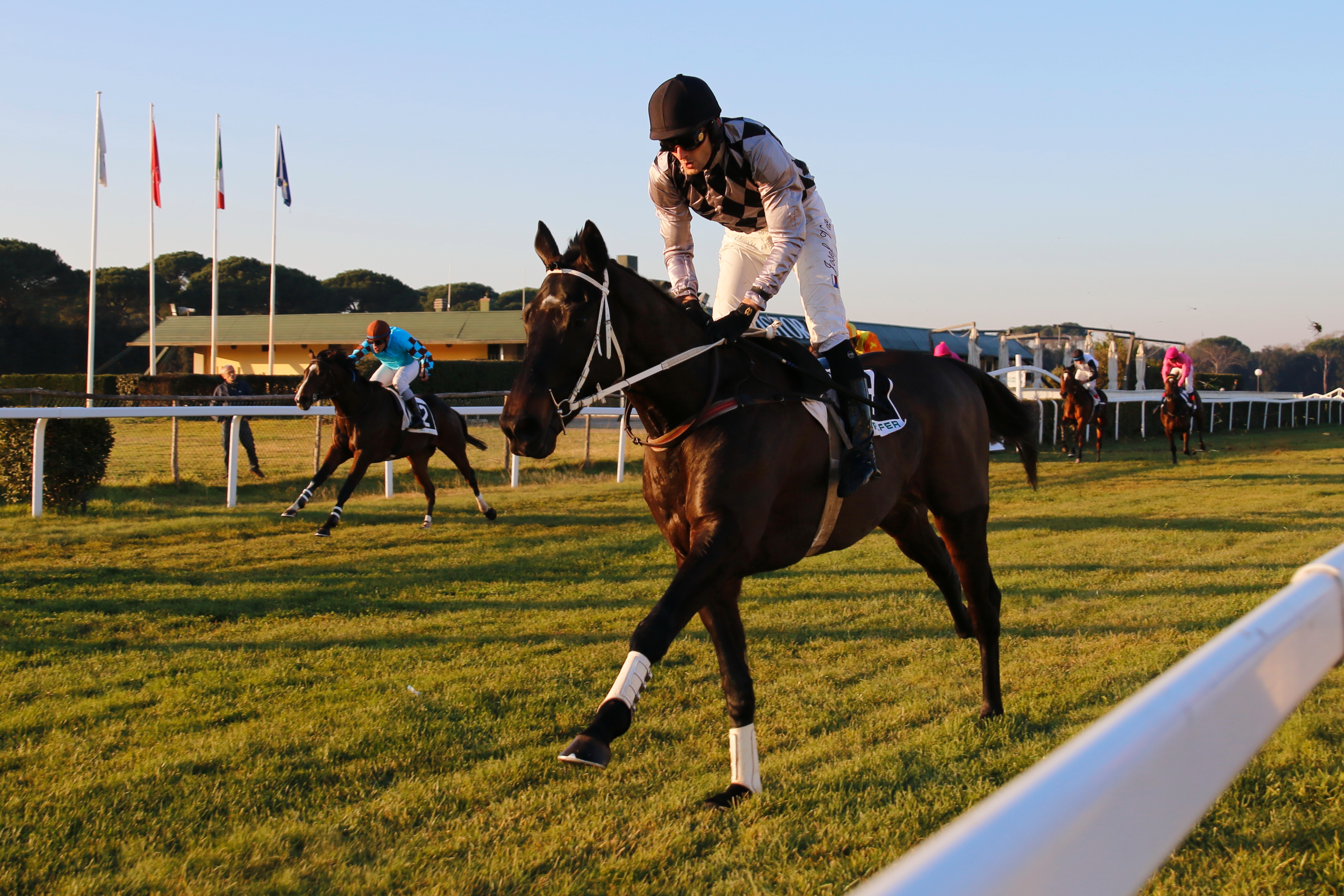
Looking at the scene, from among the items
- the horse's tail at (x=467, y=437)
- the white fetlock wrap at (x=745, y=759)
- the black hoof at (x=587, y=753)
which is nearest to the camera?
the black hoof at (x=587, y=753)

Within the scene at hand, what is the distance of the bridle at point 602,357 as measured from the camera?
2.81m

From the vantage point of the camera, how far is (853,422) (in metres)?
3.51

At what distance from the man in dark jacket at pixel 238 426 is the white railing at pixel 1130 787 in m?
11.0

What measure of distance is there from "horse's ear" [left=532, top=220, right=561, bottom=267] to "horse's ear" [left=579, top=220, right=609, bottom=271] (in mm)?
128

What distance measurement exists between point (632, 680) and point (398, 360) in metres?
8.74

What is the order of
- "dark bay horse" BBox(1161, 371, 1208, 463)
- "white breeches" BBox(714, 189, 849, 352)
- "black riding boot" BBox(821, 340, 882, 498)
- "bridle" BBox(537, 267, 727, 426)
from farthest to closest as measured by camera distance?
"dark bay horse" BBox(1161, 371, 1208, 463) < "white breeches" BBox(714, 189, 849, 352) < "black riding boot" BBox(821, 340, 882, 498) < "bridle" BBox(537, 267, 727, 426)

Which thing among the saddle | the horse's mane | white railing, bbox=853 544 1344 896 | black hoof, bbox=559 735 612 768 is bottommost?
black hoof, bbox=559 735 612 768

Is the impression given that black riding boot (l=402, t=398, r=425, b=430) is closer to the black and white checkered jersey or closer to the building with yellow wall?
the black and white checkered jersey

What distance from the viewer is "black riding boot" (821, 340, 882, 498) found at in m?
3.42

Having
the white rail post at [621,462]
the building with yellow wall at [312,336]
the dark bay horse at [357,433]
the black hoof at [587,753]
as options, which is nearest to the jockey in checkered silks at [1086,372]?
the white rail post at [621,462]

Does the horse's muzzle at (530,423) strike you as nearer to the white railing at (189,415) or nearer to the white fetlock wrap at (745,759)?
the white fetlock wrap at (745,759)

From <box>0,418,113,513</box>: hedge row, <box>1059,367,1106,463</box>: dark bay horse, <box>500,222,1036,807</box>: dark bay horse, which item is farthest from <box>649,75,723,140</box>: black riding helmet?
<box>1059,367,1106,463</box>: dark bay horse

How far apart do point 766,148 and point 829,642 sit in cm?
289

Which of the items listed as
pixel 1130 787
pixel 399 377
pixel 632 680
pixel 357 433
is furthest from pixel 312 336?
pixel 1130 787
